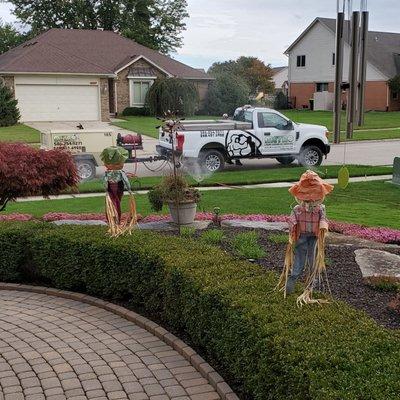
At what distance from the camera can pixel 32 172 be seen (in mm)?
9500

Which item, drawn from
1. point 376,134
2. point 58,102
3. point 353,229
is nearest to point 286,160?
point 353,229

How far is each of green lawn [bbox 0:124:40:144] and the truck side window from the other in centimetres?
1233

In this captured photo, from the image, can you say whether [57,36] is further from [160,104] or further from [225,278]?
[225,278]

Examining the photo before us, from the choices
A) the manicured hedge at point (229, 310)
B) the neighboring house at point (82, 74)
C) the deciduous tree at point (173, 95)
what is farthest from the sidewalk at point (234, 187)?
the neighboring house at point (82, 74)

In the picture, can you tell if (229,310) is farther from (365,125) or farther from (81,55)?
(81,55)

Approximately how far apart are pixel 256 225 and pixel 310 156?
11.0 metres

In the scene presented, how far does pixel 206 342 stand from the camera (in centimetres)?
544

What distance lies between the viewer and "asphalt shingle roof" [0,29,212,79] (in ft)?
127

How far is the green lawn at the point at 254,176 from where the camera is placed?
1657cm

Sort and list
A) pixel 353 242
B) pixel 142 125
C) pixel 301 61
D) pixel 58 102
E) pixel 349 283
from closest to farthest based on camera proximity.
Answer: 1. pixel 349 283
2. pixel 353 242
3. pixel 142 125
4. pixel 58 102
5. pixel 301 61

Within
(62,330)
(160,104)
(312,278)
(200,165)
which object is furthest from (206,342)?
(160,104)

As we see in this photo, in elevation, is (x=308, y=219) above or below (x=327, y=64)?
below

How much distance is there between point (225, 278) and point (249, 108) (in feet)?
49.1

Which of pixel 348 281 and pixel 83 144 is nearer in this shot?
pixel 348 281
